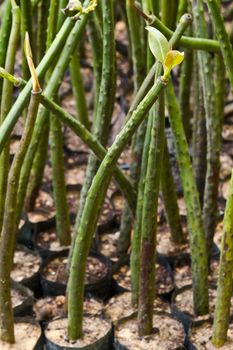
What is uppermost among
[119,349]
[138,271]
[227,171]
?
[227,171]

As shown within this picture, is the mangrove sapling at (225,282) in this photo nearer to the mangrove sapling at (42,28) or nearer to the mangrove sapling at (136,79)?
the mangrove sapling at (136,79)

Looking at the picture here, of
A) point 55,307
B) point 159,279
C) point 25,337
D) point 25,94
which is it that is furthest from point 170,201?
point 25,94

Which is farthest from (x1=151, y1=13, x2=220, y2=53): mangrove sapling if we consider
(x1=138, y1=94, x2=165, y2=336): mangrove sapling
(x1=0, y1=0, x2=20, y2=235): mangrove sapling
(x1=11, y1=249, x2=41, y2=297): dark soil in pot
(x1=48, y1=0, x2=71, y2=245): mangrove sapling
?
(x1=11, y1=249, x2=41, y2=297): dark soil in pot

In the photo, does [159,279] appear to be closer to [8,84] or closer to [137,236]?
[137,236]

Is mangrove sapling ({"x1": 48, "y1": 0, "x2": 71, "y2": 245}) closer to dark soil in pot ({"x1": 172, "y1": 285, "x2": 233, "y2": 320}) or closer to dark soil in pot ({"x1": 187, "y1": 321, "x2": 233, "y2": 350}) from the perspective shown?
dark soil in pot ({"x1": 172, "y1": 285, "x2": 233, "y2": 320})

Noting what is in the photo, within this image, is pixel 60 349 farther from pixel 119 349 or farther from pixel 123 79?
pixel 123 79

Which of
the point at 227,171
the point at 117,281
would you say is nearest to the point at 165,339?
the point at 117,281
